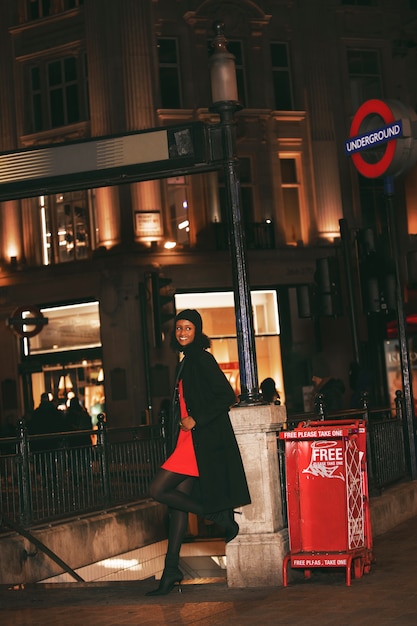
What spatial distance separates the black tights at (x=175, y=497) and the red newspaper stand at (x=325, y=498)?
851 mm

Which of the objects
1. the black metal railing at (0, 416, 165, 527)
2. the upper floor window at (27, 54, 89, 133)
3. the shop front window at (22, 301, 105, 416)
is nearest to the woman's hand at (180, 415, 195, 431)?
the black metal railing at (0, 416, 165, 527)

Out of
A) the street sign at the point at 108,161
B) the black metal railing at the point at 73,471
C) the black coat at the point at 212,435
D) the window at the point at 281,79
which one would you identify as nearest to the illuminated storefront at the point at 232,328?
the window at the point at 281,79

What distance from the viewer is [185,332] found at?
905cm

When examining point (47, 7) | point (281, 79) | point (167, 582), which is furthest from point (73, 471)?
point (47, 7)

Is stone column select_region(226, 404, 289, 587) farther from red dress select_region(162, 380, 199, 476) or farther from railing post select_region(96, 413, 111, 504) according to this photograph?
railing post select_region(96, 413, 111, 504)

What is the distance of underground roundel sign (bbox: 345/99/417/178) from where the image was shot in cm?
1116

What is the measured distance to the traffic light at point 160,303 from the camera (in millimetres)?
A: 24884

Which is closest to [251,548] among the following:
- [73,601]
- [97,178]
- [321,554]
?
[321,554]

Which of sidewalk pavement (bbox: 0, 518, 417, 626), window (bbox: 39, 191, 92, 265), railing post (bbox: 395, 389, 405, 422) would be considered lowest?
sidewalk pavement (bbox: 0, 518, 417, 626)

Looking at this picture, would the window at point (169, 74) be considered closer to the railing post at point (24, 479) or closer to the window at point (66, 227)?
the window at point (66, 227)

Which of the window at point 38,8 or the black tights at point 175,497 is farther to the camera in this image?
the window at point 38,8

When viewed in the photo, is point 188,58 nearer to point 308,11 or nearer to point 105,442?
point 308,11

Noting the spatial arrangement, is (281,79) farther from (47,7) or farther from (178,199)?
(47,7)

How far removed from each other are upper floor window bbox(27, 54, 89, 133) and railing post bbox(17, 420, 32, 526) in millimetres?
20527
